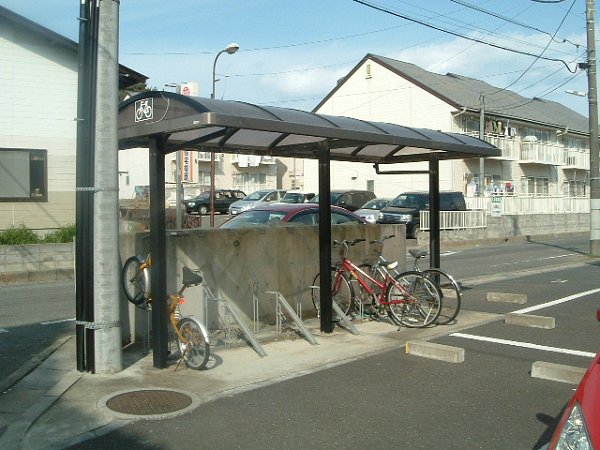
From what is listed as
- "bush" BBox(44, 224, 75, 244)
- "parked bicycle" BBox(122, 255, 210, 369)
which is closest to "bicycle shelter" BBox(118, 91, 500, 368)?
"parked bicycle" BBox(122, 255, 210, 369)

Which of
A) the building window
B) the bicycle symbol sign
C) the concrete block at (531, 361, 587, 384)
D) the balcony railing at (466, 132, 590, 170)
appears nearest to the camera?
the concrete block at (531, 361, 587, 384)

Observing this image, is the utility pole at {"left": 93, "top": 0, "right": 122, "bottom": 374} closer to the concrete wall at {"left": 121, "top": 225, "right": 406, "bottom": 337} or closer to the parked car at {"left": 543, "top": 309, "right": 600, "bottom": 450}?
the concrete wall at {"left": 121, "top": 225, "right": 406, "bottom": 337}

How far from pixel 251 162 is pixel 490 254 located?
33.2 metres

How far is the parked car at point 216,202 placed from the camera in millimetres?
36250

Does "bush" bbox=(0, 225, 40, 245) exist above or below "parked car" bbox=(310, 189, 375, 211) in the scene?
below

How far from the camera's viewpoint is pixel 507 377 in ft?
21.0

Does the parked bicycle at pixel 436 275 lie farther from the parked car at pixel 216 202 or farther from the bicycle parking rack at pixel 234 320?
the parked car at pixel 216 202

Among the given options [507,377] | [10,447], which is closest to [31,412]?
[10,447]

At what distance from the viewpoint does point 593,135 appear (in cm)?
2014

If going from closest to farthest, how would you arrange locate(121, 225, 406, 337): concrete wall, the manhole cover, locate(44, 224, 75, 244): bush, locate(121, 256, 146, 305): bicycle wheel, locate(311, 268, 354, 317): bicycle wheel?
the manhole cover → locate(121, 256, 146, 305): bicycle wheel → locate(121, 225, 406, 337): concrete wall → locate(311, 268, 354, 317): bicycle wheel → locate(44, 224, 75, 244): bush

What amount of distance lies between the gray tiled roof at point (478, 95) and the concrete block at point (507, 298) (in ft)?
87.5

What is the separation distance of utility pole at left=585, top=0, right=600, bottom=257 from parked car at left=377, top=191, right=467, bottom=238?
6.38m

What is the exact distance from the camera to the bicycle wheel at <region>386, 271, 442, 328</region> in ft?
27.8

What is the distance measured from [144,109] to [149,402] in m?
3.01
